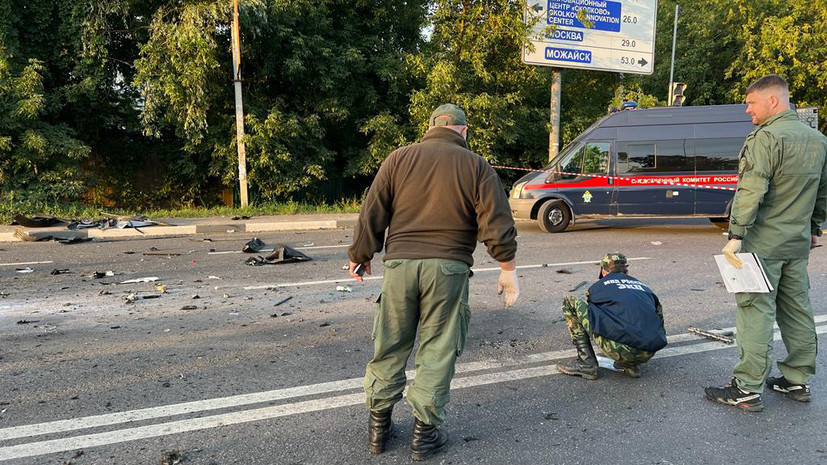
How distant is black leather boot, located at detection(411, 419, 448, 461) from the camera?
2.92m

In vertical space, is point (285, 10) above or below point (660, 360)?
above

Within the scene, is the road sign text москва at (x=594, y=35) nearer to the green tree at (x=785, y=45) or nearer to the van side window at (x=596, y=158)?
the van side window at (x=596, y=158)

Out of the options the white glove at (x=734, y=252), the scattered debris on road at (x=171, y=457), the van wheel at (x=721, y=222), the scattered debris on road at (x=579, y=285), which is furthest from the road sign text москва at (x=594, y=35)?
the scattered debris on road at (x=171, y=457)

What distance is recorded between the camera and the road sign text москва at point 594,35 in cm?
1639

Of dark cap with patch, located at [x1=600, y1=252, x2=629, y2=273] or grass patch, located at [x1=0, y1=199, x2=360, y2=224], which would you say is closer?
dark cap with patch, located at [x1=600, y1=252, x2=629, y2=273]

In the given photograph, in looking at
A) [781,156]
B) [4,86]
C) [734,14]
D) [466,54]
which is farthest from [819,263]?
[734,14]

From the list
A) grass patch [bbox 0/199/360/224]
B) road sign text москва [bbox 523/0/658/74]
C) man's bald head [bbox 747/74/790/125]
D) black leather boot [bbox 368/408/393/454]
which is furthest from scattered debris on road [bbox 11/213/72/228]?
road sign text москва [bbox 523/0/658/74]

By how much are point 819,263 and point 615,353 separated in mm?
6235

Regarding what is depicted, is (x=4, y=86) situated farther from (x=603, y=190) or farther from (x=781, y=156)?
(x=781, y=156)

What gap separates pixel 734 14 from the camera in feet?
72.4

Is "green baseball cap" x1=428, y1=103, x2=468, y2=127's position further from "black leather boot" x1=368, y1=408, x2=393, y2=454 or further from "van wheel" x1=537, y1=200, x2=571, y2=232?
"van wheel" x1=537, y1=200, x2=571, y2=232

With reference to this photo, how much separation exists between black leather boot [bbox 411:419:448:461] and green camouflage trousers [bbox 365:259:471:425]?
0.05 metres

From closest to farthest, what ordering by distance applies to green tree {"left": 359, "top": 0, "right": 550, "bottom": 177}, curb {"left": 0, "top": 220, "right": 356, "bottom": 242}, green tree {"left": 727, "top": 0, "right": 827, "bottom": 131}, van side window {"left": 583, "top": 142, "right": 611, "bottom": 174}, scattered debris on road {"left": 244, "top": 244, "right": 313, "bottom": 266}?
scattered debris on road {"left": 244, "top": 244, "right": 313, "bottom": 266} → curb {"left": 0, "top": 220, "right": 356, "bottom": 242} → van side window {"left": 583, "top": 142, "right": 611, "bottom": 174} → green tree {"left": 359, "top": 0, "right": 550, "bottom": 177} → green tree {"left": 727, "top": 0, "right": 827, "bottom": 131}

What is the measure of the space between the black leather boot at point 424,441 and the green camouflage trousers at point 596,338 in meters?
1.49
